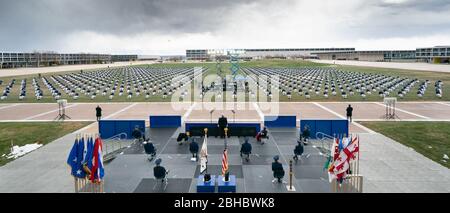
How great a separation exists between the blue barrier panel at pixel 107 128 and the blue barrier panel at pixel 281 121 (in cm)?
1092

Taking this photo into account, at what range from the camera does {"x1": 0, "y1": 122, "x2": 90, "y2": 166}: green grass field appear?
21.5 meters

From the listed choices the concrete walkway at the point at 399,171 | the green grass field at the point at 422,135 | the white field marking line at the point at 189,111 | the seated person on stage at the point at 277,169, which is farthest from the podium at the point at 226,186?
the white field marking line at the point at 189,111

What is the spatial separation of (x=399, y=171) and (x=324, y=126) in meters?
6.98

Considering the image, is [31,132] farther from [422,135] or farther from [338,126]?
[422,135]

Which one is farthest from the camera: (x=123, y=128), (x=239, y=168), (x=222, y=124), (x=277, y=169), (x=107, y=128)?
(x=107, y=128)

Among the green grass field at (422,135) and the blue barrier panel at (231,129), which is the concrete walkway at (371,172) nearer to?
the green grass field at (422,135)

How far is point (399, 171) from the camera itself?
15695 mm

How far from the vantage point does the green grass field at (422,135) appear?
61.7ft

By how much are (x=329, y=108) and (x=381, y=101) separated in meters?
8.92

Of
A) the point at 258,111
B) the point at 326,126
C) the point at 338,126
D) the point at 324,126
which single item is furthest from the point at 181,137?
the point at 258,111

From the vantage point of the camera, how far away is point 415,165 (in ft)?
53.8
